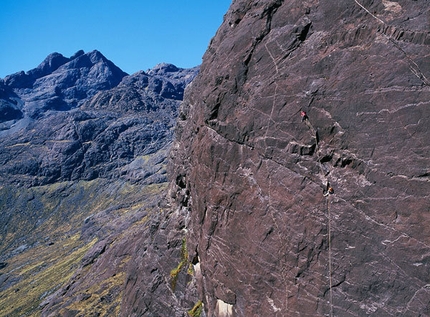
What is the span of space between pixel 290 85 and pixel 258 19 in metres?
7.06

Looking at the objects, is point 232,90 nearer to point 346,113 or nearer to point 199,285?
point 346,113

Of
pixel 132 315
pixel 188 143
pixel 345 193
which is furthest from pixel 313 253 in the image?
pixel 132 315

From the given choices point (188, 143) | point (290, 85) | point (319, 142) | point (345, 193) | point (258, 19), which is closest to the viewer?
point (345, 193)

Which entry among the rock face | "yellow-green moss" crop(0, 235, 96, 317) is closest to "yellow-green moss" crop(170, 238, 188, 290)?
the rock face

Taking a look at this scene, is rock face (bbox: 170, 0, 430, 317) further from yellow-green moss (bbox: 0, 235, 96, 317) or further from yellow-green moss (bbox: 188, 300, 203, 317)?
yellow-green moss (bbox: 0, 235, 96, 317)

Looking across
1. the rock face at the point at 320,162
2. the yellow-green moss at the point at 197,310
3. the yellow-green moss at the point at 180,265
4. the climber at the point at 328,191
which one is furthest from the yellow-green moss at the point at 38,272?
the climber at the point at 328,191

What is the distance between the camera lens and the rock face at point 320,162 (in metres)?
19.6

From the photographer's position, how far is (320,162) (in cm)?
2258

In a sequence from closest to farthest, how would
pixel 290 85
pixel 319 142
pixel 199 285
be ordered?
pixel 319 142 → pixel 290 85 → pixel 199 285

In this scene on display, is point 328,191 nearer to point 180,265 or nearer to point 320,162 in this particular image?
point 320,162

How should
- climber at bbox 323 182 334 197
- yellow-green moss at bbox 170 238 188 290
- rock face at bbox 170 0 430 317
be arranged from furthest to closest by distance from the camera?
yellow-green moss at bbox 170 238 188 290 < climber at bbox 323 182 334 197 < rock face at bbox 170 0 430 317

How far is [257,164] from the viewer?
25.5 m

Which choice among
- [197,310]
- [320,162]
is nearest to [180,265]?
[197,310]

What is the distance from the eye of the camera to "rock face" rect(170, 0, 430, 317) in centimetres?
1958
